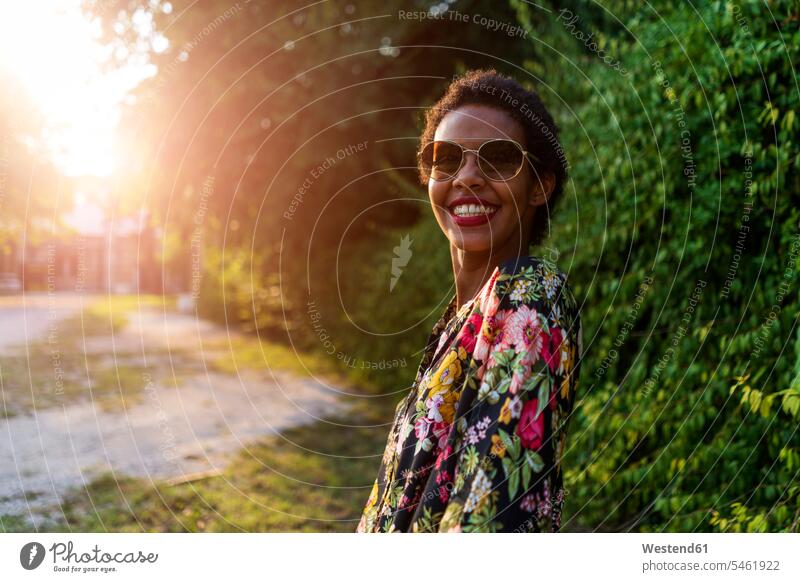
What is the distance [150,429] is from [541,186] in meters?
5.26

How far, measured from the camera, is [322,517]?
14.3 feet

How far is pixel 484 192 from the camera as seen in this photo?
1.49 metres

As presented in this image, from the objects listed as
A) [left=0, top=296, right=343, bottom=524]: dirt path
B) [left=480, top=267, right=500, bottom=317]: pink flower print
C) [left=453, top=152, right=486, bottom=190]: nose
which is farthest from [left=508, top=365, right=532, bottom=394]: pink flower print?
[left=0, top=296, right=343, bottom=524]: dirt path

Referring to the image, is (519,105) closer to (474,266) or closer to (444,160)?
(444,160)

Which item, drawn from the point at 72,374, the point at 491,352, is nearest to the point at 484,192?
the point at 491,352

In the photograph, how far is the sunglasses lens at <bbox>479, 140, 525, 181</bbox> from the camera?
146cm

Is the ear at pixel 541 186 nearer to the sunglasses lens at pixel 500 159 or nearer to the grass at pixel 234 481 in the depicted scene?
the sunglasses lens at pixel 500 159

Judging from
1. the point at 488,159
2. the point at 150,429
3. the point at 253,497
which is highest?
the point at 488,159

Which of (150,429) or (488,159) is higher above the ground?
(488,159)

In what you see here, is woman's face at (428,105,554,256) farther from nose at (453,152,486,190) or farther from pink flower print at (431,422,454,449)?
pink flower print at (431,422,454,449)

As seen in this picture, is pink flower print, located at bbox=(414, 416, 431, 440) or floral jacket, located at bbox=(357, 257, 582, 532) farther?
pink flower print, located at bbox=(414, 416, 431, 440)

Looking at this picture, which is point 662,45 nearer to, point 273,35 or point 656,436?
point 656,436

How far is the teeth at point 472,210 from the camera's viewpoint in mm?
1491
